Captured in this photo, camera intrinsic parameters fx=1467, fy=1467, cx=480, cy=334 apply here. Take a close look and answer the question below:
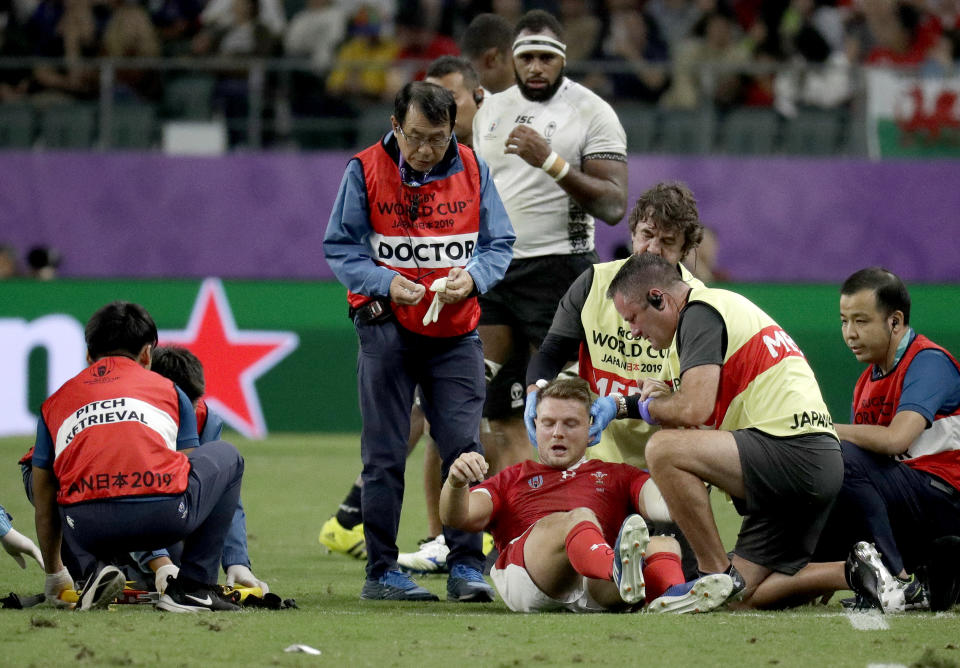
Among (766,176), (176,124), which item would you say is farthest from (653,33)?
(176,124)

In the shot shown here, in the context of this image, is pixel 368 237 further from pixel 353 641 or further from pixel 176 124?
pixel 176 124

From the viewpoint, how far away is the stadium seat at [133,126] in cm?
1505

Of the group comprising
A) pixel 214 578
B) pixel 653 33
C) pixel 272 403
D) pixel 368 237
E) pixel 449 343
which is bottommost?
pixel 272 403

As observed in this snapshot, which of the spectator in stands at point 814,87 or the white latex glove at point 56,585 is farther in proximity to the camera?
the spectator in stands at point 814,87

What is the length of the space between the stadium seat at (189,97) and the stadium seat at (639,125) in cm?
416

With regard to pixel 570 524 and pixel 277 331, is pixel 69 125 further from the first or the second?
pixel 570 524

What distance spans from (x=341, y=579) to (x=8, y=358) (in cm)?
696

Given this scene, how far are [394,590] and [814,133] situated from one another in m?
10.1

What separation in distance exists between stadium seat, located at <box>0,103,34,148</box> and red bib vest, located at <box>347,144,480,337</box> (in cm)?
1011

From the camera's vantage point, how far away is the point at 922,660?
4410mm

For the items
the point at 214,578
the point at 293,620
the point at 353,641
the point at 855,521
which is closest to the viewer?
the point at 353,641

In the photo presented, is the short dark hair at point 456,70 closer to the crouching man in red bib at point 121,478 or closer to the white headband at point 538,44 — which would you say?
the white headband at point 538,44

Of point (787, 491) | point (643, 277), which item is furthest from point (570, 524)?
point (643, 277)

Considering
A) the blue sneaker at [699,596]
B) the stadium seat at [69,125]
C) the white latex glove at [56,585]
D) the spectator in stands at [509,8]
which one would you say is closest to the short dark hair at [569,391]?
the blue sneaker at [699,596]
